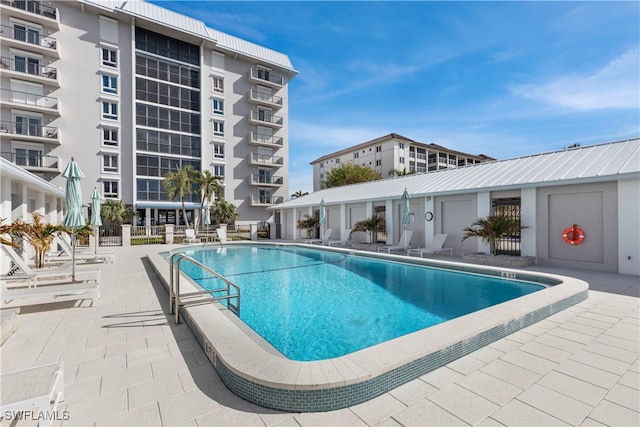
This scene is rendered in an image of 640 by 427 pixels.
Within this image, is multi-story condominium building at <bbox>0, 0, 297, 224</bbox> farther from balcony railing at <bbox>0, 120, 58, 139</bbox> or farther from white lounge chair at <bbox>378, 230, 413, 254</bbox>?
white lounge chair at <bbox>378, 230, 413, 254</bbox>

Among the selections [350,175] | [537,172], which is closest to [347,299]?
[537,172]

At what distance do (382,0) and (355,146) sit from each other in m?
44.6

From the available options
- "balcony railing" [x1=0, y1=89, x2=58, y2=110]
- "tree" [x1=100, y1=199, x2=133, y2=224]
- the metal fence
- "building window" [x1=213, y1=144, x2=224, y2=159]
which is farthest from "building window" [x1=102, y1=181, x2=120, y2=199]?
the metal fence

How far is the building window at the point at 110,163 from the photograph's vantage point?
1064 inches

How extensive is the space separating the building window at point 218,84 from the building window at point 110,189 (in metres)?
14.7

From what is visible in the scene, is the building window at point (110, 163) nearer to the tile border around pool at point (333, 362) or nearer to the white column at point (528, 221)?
the tile border around pool at point (333, 362)

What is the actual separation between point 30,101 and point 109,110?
17.9 ft

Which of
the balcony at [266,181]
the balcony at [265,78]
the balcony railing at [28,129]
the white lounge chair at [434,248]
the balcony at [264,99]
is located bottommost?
the white lounge chair at [434,248]

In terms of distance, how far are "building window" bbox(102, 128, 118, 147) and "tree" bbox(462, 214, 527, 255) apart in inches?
1224

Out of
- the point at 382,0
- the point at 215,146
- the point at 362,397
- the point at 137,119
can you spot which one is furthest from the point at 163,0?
the point at 362,397

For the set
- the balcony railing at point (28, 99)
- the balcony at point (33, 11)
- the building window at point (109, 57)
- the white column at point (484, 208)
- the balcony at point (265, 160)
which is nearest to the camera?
the white column at point (484, 208)

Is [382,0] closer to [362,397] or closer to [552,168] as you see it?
[552,168]

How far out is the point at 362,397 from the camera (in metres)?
2.97

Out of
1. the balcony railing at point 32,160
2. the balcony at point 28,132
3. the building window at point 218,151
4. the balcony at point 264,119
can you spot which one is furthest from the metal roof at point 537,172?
the balcony at point 28,132
